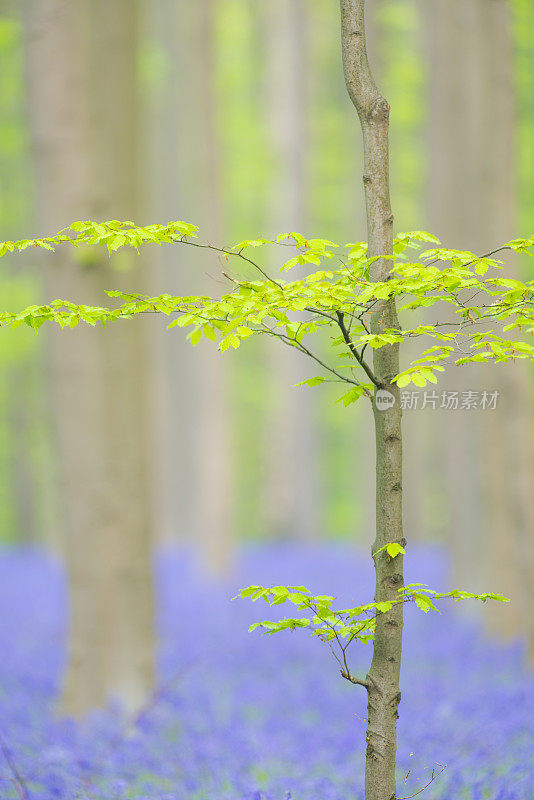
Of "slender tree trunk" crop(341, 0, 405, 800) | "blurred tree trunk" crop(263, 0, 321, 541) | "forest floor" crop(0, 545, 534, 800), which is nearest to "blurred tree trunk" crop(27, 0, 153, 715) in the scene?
"forest floor" crop(0, 545, 534, 800)

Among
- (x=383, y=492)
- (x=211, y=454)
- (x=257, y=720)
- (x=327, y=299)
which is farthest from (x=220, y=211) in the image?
(x=327, y=299)

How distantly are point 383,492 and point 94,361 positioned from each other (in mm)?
3336

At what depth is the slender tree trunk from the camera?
9.78ft

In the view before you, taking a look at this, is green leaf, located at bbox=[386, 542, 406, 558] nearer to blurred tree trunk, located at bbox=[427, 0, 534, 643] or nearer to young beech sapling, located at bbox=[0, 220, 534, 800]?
young beech sapling, located at bbox=[0, 220, 534, 800]

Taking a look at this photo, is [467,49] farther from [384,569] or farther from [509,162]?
[384,569]

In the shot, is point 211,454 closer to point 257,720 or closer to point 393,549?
point 257,720

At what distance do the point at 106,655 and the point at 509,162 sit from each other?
211 inches

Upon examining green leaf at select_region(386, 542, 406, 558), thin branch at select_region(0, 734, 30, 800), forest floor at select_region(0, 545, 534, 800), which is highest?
green leaf at select_region(386, 542, 406, 558)

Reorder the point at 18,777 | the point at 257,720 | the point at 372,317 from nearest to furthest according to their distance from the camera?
the point at 372,317 < the point at 18,777 < the point at 257,720

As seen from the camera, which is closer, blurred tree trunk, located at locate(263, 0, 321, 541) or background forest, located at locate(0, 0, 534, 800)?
background forest, located at locate(0, 0, 534, 800)

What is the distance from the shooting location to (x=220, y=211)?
1188 centimetres

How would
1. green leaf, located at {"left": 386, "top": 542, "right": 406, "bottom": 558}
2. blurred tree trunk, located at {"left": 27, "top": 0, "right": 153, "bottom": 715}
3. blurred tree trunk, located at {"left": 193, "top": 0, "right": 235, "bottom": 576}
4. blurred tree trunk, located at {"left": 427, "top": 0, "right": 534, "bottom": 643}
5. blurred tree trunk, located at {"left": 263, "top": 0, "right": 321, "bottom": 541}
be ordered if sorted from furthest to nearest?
blurred tree trunk, located at {"left": 263, "top": 0, "right": 321, "bottom": 541} < blurred tree trunk, located at {"left": 193, "top": 0, "right": 235, "bottom": 576} < blurred tree trunk, located at {"left": 427, "top": 0, "right": 534, "bottom": 643} < blurred tree trunk, located at {"left": 27, "top": 0, "right": 153, "bottom": 715} < green leaf, located at {"left": 386, "top": 542, "right": 406, "bottom": 558}

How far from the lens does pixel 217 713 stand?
6.11 m

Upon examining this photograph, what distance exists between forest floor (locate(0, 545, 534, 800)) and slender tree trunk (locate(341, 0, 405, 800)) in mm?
1059
